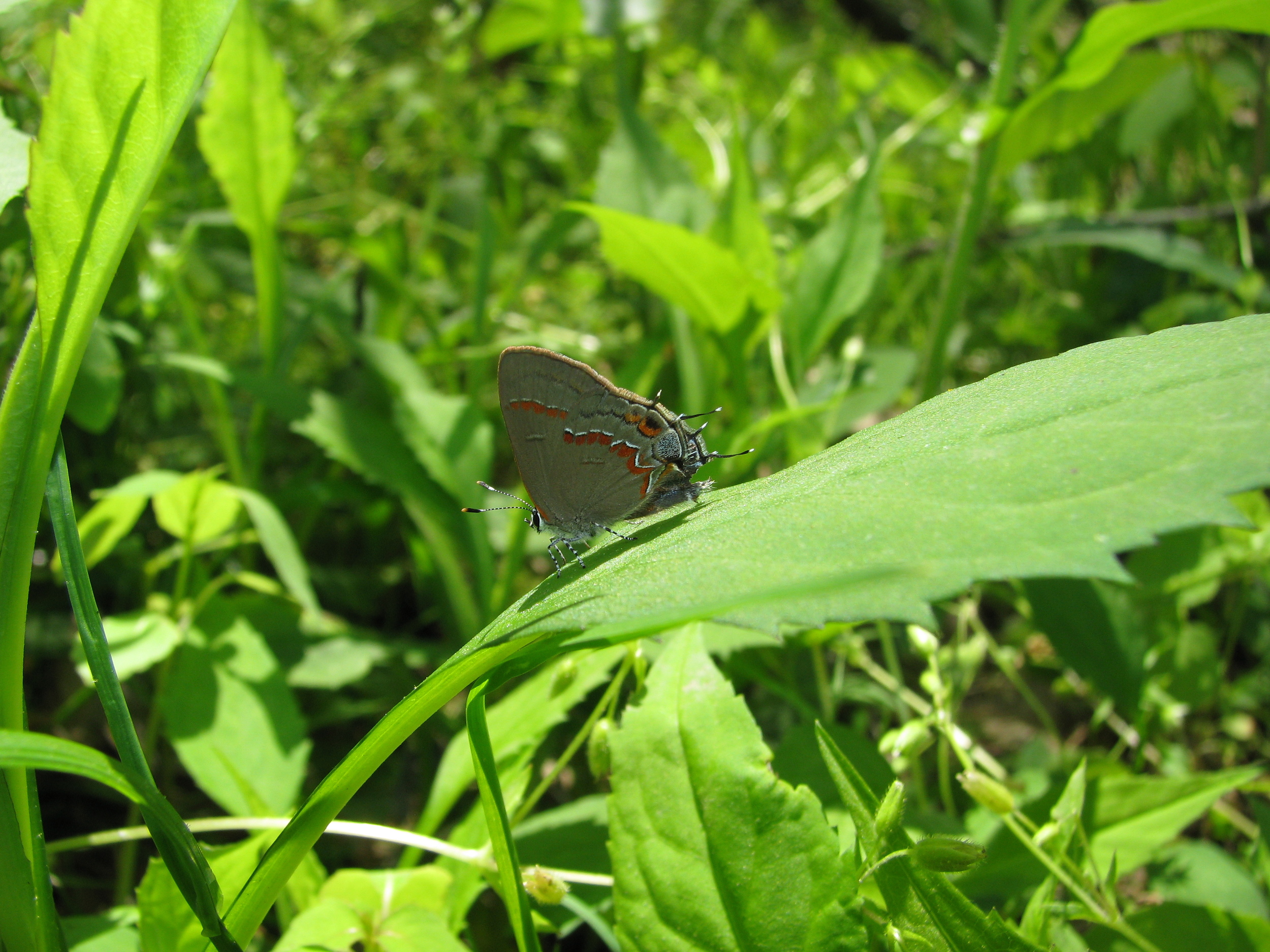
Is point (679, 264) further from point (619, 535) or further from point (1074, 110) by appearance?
point (1074, 110)

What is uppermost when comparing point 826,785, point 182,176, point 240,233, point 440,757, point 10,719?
point 182,176

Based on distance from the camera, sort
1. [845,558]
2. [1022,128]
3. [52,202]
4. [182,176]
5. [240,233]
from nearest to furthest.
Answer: [845,558]
[52,202]
[1022,128]
[182,176]
[240,233]

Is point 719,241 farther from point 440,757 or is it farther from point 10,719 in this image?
point 10,719

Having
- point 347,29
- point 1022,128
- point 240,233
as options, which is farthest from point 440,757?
point 347,29

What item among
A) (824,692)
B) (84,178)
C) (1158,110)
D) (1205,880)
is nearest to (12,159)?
(84,178)

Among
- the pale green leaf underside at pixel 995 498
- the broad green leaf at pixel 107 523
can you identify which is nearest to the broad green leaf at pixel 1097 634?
the pale green leaf underside at pixel 995 498

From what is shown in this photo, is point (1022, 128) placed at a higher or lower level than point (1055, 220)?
higher

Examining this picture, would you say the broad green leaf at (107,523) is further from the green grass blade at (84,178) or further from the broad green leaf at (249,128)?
the green grass blade at (84,178)
